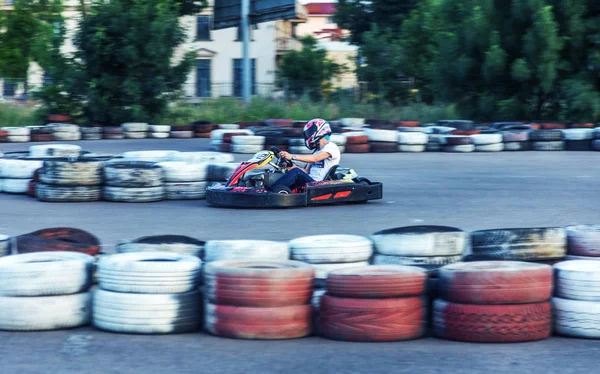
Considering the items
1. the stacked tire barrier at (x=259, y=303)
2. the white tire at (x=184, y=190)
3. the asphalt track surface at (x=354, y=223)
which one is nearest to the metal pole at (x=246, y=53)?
the asphalt track surface at (x=354, y=223)

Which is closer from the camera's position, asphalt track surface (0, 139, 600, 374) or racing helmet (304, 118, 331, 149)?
asphalt track surface (0, 139, 600, 374)

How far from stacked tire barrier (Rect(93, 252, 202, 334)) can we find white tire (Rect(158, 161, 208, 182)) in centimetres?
558

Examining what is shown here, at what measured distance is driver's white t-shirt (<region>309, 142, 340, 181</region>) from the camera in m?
9.55

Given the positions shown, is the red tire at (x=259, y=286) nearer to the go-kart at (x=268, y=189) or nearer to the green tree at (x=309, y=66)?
the go-kart at (x=268, y=189)

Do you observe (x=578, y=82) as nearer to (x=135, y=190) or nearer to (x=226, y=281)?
(x=135, y=190)

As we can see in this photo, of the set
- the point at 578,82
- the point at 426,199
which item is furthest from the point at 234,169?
the point at 578,82

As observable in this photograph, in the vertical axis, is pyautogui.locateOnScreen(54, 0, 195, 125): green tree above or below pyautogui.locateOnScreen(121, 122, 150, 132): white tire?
above

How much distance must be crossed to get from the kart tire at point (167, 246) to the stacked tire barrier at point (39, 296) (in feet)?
2.15

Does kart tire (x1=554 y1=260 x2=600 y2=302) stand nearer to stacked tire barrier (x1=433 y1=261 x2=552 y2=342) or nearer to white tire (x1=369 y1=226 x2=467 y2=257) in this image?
stacked tire barrier (x1=433 y1=261 x2=552 y2=342)

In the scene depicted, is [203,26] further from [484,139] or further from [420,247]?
[420,247]

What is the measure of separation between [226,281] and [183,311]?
1.02 ft

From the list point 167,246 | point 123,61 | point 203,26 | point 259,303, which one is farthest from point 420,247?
point 203,26

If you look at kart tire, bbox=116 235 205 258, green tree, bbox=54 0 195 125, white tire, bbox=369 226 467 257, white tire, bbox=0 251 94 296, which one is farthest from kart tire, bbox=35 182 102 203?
green tree, bbox=54 0 195 125

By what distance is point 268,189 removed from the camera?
31.2 feet
